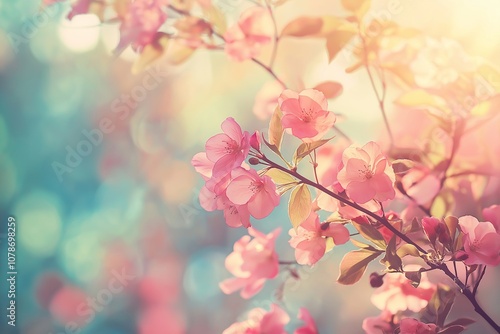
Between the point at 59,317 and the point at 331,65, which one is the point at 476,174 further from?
the point at 59,317

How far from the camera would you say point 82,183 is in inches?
45.8

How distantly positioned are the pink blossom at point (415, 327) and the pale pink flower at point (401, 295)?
12 cm

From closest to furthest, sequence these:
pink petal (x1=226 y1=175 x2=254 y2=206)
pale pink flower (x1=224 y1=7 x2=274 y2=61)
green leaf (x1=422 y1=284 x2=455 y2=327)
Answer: pink petal (x1=226 y1=175 x2=254 y2=206), green leaf (x1=422 y1=284 x2=455 y2=327), pale pink flower (x1=224 y1=7 x2=274 y2=61)

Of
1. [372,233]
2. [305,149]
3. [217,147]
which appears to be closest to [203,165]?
[217,147]

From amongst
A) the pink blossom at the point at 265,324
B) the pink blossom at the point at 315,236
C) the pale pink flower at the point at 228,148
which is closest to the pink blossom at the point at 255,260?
the pink blossom at the point at 265,324

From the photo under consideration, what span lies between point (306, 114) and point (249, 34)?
15.1 inches

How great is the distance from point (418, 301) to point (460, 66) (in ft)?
1.39

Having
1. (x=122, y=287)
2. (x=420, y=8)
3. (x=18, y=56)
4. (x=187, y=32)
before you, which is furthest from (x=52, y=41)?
(x=420, y=8)

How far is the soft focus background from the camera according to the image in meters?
1.13

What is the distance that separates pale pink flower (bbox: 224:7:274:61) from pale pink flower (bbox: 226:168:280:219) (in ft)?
1.43

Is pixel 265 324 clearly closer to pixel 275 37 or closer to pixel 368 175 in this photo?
pixel 368 175

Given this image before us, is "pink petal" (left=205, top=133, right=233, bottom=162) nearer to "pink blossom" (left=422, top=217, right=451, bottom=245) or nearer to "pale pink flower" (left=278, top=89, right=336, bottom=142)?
Result: "pale pink flower" (left=278, top=89, right=336, bottom=142)

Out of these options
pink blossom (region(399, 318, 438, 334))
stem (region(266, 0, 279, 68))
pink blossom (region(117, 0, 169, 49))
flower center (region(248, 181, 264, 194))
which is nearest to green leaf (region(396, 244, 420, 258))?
pink blossom (region(399, 318, 438, 334))

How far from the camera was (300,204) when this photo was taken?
0.78 m
